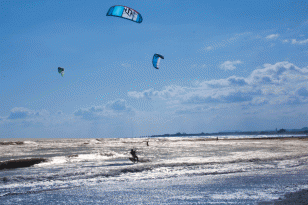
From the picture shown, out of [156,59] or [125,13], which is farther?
[156,59]

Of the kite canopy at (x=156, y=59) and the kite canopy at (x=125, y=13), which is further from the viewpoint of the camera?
the kite canopy at (x=156, y=59)

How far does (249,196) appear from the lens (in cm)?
657

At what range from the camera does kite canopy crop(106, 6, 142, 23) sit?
63.2 feet

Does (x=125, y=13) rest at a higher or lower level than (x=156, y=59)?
higher

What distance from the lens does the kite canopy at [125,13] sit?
19.2 m

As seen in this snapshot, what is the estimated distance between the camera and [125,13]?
20.3m

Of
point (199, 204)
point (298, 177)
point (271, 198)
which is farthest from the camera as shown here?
point (298, 177)

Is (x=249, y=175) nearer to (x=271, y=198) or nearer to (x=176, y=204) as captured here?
(x=271, y=198)

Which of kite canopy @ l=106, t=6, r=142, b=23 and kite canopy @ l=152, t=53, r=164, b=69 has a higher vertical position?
kite canopy @ l=106, t=6, r=142, b=23

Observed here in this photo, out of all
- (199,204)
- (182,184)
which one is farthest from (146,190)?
(199,204)

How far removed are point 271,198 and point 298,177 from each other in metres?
3.88

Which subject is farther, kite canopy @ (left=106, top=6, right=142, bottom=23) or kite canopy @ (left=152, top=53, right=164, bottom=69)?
kite canopy @ (left=152, top=53, right=164, bottom=69)

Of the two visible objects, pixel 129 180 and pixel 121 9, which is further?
pixel 121 9

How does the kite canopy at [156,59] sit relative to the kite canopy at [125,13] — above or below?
below
